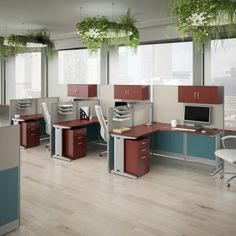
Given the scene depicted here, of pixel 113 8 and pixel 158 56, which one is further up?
pixel 113 8

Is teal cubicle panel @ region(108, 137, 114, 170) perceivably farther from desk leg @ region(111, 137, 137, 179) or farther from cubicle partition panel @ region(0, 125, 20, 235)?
cubicle partition panel @ region(0, 125, 20, 235)

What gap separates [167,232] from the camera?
120 inches

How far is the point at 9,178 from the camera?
9.77 feet

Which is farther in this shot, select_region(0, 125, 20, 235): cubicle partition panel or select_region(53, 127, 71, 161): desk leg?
select_region(53, 127, 71, 161): desk leg

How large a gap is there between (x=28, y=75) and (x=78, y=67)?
2.34 m

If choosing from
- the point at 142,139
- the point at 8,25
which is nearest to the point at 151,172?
the point at 142,139

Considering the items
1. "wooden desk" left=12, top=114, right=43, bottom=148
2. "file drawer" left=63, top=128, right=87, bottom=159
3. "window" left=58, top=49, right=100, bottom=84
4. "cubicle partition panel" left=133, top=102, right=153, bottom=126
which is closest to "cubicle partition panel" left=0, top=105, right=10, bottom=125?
"window" left=58, top=49, right=100, bottom=84

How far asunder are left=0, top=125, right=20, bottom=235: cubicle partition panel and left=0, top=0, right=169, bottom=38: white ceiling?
2607 millimetres

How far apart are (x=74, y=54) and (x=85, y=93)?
196 cm

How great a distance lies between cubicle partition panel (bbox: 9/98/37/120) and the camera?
7047 millimetres

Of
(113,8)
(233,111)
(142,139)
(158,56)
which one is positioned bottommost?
(142,139)

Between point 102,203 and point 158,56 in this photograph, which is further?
point 158,56

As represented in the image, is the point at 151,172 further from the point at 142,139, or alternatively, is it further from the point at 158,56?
the point at 158,56

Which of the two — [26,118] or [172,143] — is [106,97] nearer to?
[26,118]
